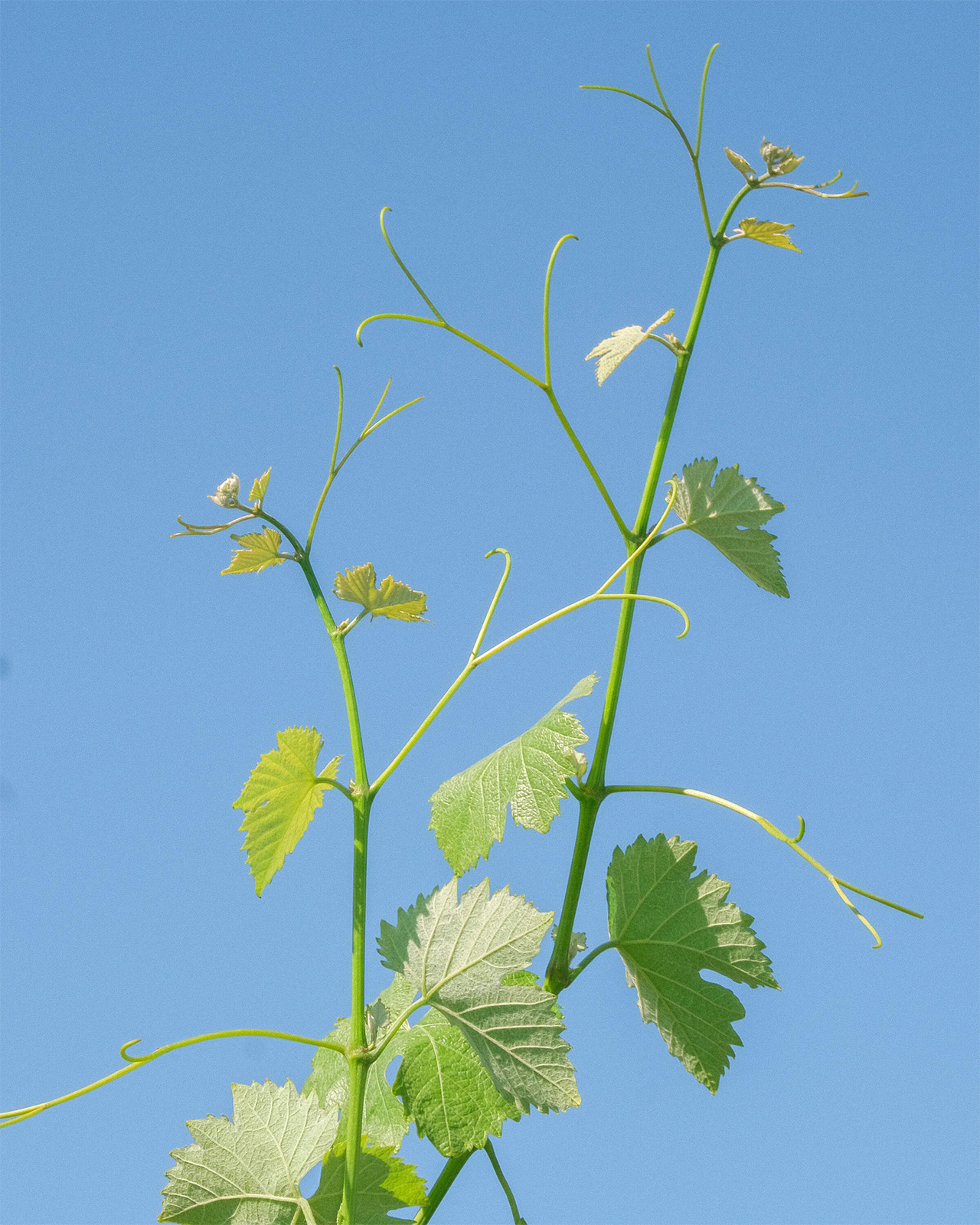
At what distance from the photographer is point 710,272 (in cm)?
74

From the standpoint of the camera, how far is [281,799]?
26.3 inches

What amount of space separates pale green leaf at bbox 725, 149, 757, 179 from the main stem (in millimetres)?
36

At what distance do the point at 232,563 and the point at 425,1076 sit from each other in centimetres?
33

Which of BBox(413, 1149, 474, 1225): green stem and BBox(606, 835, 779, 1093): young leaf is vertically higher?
BBox(606, 835, 779, 1093): young leaf

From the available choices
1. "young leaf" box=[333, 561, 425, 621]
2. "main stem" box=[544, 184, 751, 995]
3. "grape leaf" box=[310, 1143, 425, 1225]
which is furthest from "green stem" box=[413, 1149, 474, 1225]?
"young leaf" box=[333, 561, 425, 621]

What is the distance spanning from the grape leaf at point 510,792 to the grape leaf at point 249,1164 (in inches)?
7.1

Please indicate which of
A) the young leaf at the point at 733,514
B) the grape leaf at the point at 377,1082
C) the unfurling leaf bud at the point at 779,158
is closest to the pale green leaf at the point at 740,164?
the unfurling leaf bud at the point at 779,158

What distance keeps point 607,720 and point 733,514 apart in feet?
0.57

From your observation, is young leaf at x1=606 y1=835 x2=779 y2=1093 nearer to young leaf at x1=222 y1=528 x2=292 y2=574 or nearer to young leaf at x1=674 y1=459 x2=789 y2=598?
young leaf at x1=674 y1=459 x2=789 y2=598

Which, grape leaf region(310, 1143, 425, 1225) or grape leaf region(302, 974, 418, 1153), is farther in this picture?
grape leaf region(302, 974, 418, 1153)

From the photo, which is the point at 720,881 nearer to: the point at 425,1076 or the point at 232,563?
the point at 425,1076

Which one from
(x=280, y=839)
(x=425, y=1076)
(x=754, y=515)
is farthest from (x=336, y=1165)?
(x=754, y=515)

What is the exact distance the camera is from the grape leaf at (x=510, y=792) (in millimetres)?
688

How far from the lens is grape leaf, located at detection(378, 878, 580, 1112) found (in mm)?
642
